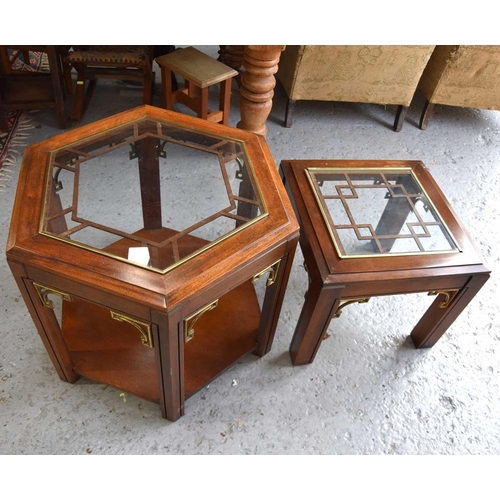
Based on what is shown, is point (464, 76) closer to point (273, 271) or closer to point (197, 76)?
point (197, 76)

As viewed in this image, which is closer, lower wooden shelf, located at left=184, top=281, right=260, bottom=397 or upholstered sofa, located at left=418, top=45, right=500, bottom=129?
lower wooden shelf, located at left=184, top=281, right=260, bottom=397

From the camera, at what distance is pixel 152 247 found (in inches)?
41.6

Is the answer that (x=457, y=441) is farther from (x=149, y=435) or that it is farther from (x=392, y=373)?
(x=149, y=435)

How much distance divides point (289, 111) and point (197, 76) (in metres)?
0.62

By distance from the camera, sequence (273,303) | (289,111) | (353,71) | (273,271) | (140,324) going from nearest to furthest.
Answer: (140,324) < (273,271) < (273,303) < (353,71) < (289,111)

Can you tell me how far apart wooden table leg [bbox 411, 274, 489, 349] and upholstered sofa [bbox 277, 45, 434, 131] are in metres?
1.25

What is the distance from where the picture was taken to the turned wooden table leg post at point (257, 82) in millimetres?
1870

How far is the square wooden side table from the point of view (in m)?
1.23

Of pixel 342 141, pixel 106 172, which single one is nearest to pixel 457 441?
pixel 106 172

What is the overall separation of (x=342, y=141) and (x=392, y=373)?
1.32 meters

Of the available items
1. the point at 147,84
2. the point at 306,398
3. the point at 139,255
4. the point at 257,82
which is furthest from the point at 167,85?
the point at 306,398

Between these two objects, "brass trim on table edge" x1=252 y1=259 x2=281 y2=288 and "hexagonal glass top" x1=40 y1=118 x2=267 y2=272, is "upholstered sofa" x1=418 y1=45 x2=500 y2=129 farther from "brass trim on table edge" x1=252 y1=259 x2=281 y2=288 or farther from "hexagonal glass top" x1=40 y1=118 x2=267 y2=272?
"brass trim on table edge" x1=252 y1=259 x2=281 y2=288

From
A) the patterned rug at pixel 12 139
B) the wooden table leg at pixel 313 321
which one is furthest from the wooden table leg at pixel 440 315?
the patterned rug at pixel 12 139

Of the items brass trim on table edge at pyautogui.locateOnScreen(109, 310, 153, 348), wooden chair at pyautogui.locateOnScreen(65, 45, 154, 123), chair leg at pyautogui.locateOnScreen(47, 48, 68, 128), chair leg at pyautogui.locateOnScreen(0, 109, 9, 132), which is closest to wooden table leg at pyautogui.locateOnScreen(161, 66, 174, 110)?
wooden chair at pyautogui.locateOnScreen(65, 45, 154, 123)
